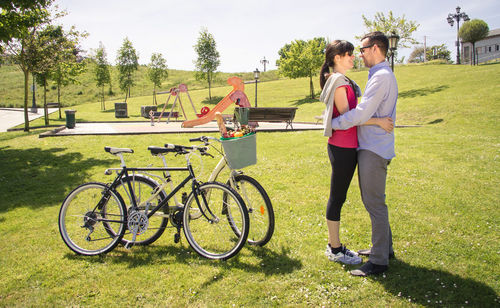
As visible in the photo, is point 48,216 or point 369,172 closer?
point 369,172

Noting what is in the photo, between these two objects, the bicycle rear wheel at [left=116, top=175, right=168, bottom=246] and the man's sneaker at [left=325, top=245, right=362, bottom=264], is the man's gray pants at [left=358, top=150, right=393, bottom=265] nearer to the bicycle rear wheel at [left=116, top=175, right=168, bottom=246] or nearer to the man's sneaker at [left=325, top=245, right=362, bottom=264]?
the man's sneaker at [left=325, top=245, right=362, bottom=264]

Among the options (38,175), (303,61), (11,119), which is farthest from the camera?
(303,61)

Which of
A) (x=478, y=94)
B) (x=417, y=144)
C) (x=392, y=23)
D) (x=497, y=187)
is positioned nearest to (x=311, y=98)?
(x=392, y=23)

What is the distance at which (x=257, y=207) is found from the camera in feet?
13.0

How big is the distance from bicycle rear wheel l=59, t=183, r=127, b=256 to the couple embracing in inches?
103

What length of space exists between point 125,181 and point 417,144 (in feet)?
32.2

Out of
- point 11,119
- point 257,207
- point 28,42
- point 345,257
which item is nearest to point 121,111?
point 11,119

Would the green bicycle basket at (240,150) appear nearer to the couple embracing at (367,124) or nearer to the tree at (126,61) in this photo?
the couple embracing at (367,124)

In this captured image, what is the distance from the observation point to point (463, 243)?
13.6ft

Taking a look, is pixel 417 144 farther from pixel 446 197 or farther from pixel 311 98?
pixel 311 98

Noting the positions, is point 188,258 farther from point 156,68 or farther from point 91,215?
point 156,68

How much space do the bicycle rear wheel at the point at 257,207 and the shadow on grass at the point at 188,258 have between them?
203 millimetres

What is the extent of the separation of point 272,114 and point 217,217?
459 inches

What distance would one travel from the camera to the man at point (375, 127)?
10.2 ft
